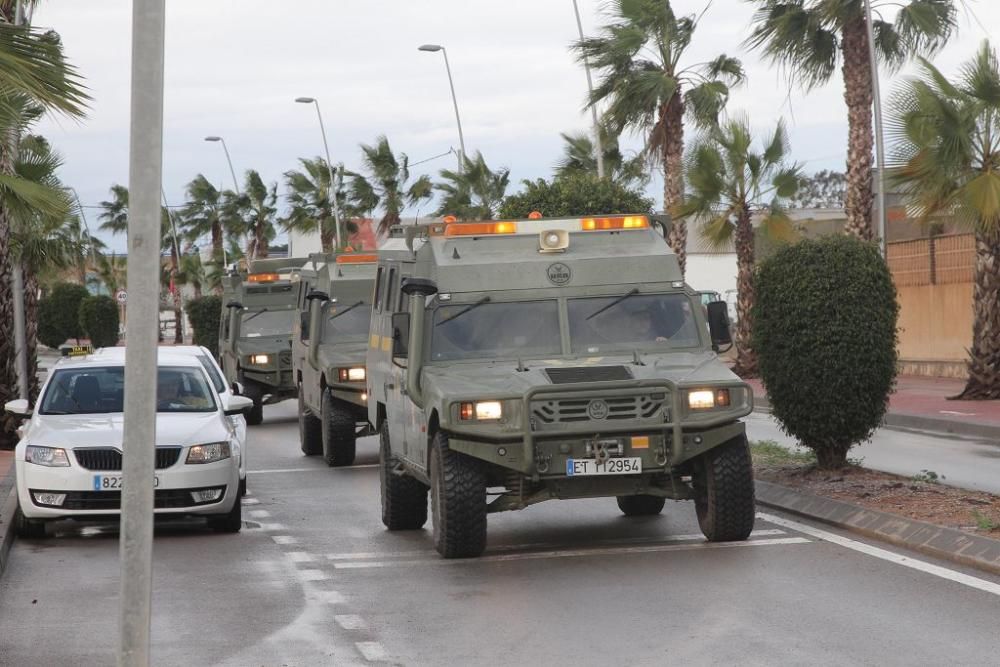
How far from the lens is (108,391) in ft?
46.6

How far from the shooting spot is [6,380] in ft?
73.0

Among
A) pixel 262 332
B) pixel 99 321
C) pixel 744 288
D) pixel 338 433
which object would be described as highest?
pixel 99 321

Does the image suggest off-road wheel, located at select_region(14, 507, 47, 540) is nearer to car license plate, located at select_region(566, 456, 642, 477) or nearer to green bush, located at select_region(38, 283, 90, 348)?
car license plate, located at select_region(566, 456, 642, 477)

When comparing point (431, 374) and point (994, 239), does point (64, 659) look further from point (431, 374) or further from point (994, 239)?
point (994, 239)

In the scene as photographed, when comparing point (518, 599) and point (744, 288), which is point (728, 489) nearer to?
point (518, 599)

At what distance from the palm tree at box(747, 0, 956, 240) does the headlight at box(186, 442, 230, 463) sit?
2061 centimetres

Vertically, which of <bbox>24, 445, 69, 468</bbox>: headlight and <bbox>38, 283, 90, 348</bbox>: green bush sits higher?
<bbox>38, 283, 90, 348</bbox>: green bush

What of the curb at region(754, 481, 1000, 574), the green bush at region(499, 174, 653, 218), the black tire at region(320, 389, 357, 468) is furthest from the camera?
the green bush at region(499, 174, 653, 218)

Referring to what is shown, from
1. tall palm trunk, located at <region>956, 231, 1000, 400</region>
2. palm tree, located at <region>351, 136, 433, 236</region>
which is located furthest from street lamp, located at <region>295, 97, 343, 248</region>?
tall palm trunk, located at <region>956, 231, 1000, 400</region>

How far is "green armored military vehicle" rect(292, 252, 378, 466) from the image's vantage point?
19625 mm

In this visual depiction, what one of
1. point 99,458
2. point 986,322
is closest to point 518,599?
point 99,458

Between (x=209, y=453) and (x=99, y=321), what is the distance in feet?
204

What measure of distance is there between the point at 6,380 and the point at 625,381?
1362cm

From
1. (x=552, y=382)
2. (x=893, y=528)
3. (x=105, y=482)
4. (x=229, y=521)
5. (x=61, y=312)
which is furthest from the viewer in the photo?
(x=61, y=312)
